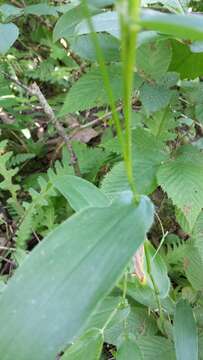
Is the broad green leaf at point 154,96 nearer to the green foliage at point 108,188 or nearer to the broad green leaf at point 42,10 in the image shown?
the green foliage at point 108,188

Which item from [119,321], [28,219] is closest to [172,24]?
[119,321]

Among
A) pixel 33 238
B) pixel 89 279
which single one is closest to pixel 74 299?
pixel 89 279

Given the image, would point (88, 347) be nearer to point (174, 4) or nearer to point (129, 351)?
point (129, 351)

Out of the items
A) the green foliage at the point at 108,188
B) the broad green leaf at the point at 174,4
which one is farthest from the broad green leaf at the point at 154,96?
the broad green leaf at the point at 174,4

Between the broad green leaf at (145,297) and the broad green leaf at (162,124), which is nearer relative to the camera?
the broad green leaf at (145,297)

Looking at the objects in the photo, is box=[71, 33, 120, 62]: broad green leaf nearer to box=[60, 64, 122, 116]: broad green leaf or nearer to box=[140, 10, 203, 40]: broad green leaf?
box=[60, 64, 122, 116]: broad green leaf

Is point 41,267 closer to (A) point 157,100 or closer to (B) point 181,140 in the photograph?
(A) point 157,100
